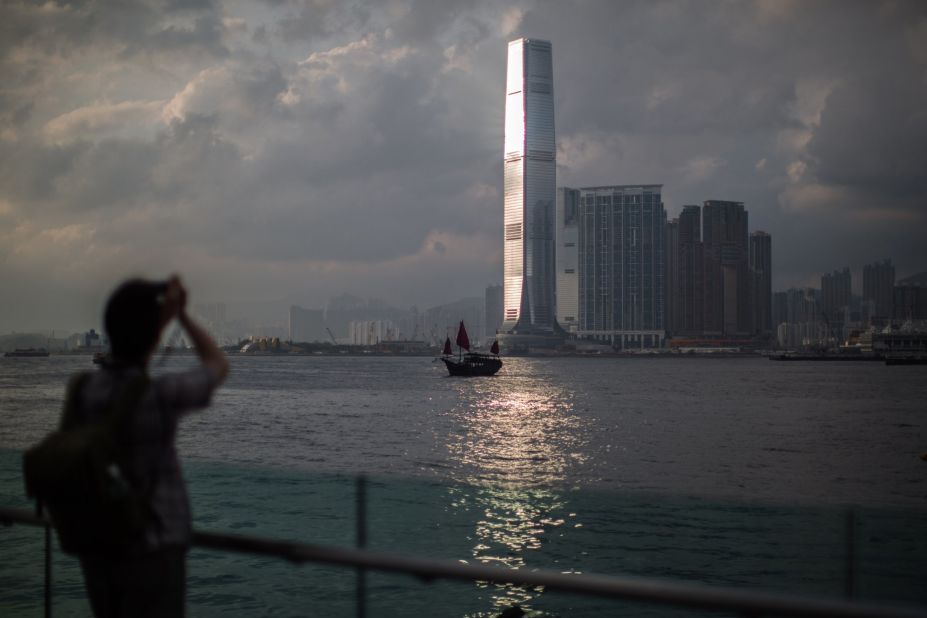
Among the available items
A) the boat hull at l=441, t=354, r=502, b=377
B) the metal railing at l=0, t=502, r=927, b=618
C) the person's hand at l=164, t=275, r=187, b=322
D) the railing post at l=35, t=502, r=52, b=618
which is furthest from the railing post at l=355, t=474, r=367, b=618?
the boat hull at l=441, t=354, r=502, b=377

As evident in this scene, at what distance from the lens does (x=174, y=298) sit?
3029mm

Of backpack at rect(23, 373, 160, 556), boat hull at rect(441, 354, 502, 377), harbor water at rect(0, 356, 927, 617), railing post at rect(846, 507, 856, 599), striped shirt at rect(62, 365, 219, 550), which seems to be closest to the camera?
backpack at rect(23, 373, 160, 556)

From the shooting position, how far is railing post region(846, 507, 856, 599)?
3162 millimetres

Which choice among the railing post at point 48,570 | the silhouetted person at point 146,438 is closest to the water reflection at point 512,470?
the railing post at point 48,570

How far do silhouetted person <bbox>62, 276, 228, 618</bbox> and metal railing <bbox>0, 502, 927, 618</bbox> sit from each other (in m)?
0.29

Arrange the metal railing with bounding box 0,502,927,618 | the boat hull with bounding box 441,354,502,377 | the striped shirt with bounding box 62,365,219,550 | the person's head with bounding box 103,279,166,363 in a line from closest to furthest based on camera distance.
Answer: the metal railing with bounding box 0,502,927,618 < the striped shirt with bounding box 62,365,219,550 < the person's head with bounding box 103,279,166,363 < the boat hull with bounding box 441,354,502,377

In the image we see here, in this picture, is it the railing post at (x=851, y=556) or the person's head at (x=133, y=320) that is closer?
the person's head at (x=133, y=320)

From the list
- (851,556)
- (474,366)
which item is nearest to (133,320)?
(851,556)

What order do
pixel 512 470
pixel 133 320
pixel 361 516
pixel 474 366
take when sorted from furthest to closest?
1. pixel 474 366
2. pixel 512 470
3. pixel 361 516
4. pixel 133 320

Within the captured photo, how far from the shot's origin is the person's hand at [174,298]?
301 cm

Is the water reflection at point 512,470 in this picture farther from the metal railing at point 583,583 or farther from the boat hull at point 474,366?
the boat hull at point 474,366

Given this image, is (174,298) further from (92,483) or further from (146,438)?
(92,483)

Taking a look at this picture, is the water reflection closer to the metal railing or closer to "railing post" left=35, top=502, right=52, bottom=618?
"railing post" left=35, top=502, right=52, bottom=618

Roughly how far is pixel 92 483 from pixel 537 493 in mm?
21774
